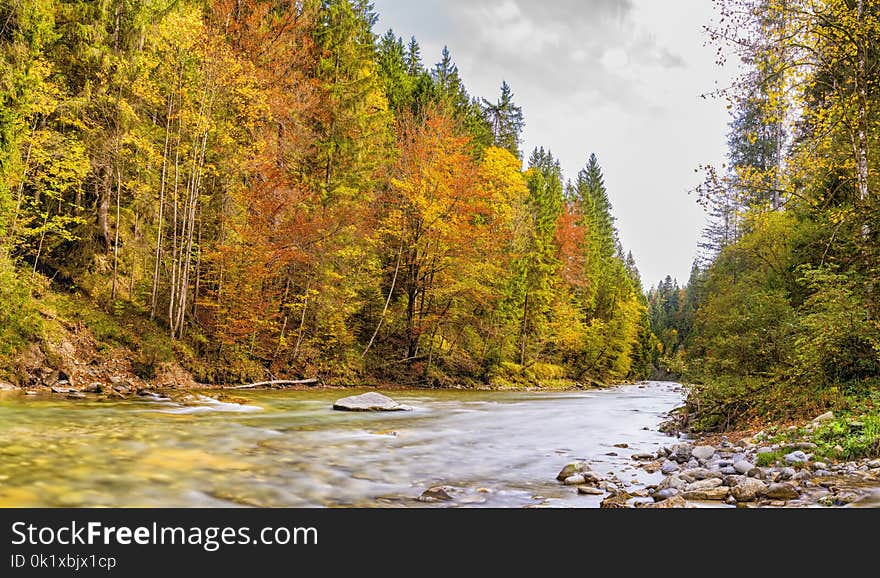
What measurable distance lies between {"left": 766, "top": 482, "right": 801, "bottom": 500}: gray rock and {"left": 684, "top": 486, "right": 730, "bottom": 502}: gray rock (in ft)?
1.16

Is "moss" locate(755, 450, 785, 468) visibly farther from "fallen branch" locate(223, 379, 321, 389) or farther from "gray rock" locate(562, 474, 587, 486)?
"fallen branch" locate(223, 379, 321, 389)

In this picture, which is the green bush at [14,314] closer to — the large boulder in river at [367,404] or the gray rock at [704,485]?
the large boulder in river at [367,404]

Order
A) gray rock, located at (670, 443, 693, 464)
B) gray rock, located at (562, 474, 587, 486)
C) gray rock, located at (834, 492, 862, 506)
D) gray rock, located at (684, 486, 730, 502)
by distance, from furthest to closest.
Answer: gray rock, located at (670, 443, 693, 464) → gray rock, located at (562, 474, 587, 486) → gray rock, located at (684, 486, 730, 502) → gray rock, located at (834, 492, 862, 506)

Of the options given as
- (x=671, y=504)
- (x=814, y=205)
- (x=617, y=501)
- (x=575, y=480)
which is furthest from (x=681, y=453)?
(x=814, y=205)

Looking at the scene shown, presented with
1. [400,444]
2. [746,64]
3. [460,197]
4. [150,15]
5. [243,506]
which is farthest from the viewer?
[460,197]

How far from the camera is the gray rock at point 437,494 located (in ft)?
18.0

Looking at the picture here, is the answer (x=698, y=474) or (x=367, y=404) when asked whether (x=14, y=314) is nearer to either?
(x=367, y=404)

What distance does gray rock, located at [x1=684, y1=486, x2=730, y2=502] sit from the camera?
5098 mm

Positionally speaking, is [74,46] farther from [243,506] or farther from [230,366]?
[243,506]

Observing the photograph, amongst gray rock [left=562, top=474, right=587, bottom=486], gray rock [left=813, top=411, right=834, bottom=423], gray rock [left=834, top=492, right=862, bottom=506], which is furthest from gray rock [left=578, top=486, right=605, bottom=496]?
gray rock [left=813, top=411, right=834, bottom=423]

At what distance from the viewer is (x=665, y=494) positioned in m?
5.30
